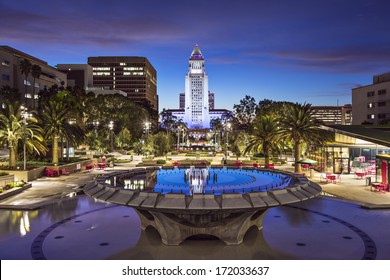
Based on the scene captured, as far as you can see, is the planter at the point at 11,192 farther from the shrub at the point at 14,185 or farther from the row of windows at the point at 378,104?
the row of windows at the point at 378,104

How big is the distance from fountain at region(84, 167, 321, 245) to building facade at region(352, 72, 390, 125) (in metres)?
73.5

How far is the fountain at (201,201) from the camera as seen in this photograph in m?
13.6

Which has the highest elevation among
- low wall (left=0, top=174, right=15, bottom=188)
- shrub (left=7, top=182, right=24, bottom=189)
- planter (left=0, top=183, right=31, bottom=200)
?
low wall (left=0, top=174, right=15, bottom=188)

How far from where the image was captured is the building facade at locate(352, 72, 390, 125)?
8349 centimetres

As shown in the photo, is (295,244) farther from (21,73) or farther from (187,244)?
(21,73)

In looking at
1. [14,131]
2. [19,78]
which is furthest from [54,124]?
[19,78]

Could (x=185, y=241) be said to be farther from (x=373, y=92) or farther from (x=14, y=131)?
(x=373, y=92)

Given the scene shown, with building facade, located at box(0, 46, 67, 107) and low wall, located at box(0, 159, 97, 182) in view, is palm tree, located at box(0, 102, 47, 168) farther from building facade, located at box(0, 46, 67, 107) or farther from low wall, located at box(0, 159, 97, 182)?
building facade, located at box(0, 46, 67, 107)

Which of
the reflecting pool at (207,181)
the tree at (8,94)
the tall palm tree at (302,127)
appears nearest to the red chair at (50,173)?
the reflecting pool at (207,181)

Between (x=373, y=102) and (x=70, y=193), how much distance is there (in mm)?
83329

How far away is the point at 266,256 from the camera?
1394cm

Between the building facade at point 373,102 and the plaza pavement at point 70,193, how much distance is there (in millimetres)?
55795

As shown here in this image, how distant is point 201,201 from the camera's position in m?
13.5

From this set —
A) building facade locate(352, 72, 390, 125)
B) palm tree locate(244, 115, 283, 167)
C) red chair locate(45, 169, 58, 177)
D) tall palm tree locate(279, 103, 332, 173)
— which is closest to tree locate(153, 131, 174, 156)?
palm tree locate(244, 115, 283, 167)
